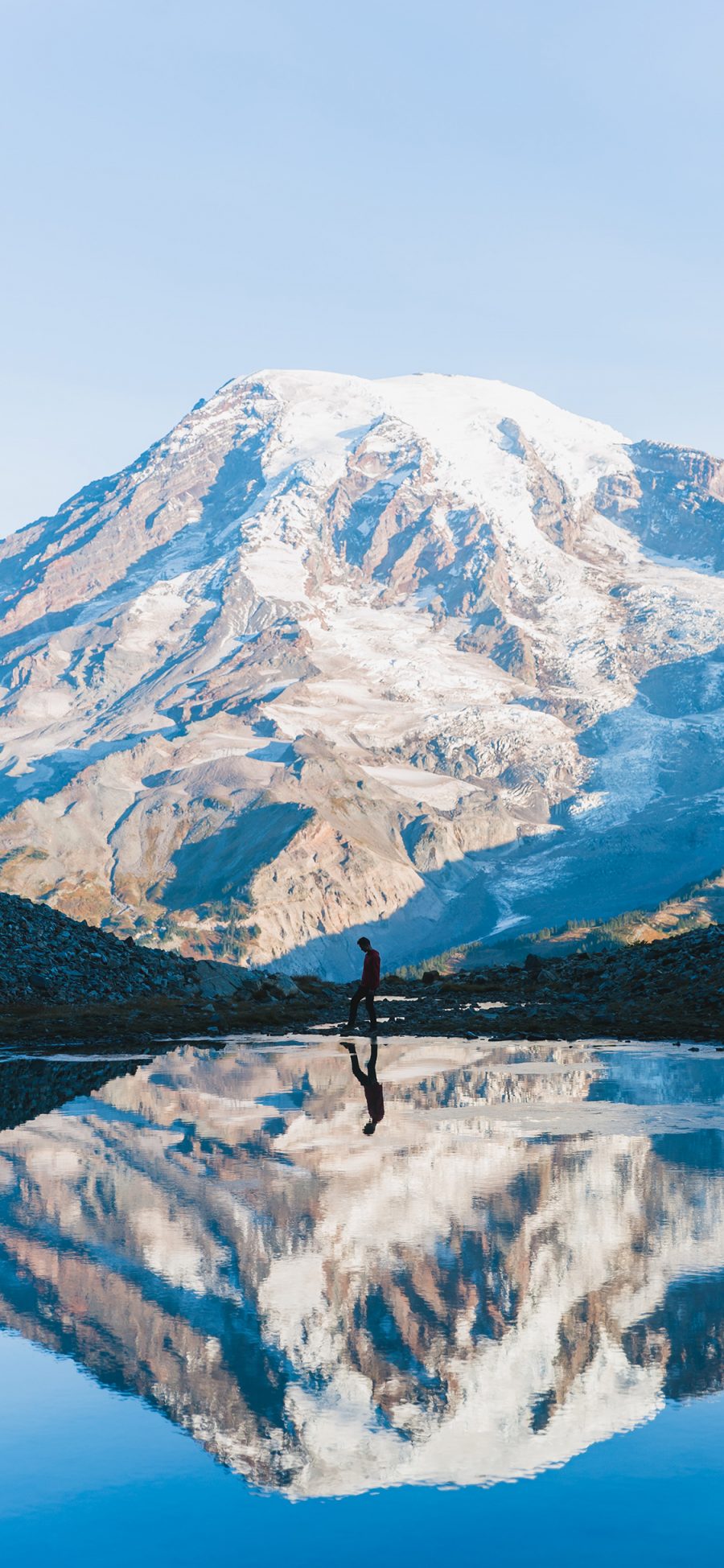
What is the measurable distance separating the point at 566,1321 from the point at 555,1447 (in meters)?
2.31

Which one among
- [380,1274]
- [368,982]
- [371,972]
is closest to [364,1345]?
[380,1274]

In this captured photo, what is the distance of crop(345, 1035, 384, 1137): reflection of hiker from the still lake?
3.53 ft

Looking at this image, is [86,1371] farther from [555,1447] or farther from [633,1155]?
[633,1155]

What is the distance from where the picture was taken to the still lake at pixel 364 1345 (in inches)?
319

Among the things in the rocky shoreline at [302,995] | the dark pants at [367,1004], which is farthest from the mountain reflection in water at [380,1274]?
the rocky shoreline at [302,995]

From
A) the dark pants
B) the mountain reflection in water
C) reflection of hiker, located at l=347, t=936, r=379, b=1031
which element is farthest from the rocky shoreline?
the mountain reflection in water

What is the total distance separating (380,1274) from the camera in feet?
41.5

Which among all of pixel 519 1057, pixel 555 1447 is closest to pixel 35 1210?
pixel 555 1447

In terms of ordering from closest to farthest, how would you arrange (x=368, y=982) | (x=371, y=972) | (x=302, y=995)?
(x=371, y=972)
(x=368, y=982)
(x=302, y=995)

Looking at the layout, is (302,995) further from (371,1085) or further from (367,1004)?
(371,1085)

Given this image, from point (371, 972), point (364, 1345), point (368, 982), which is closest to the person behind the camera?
point (364, 1345)

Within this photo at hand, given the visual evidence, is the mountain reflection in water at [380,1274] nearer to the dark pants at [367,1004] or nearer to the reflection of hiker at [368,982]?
the reflection of hiker at [368,982]

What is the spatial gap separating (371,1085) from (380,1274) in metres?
13.3

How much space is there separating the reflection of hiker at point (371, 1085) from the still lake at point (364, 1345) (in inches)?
42.3
